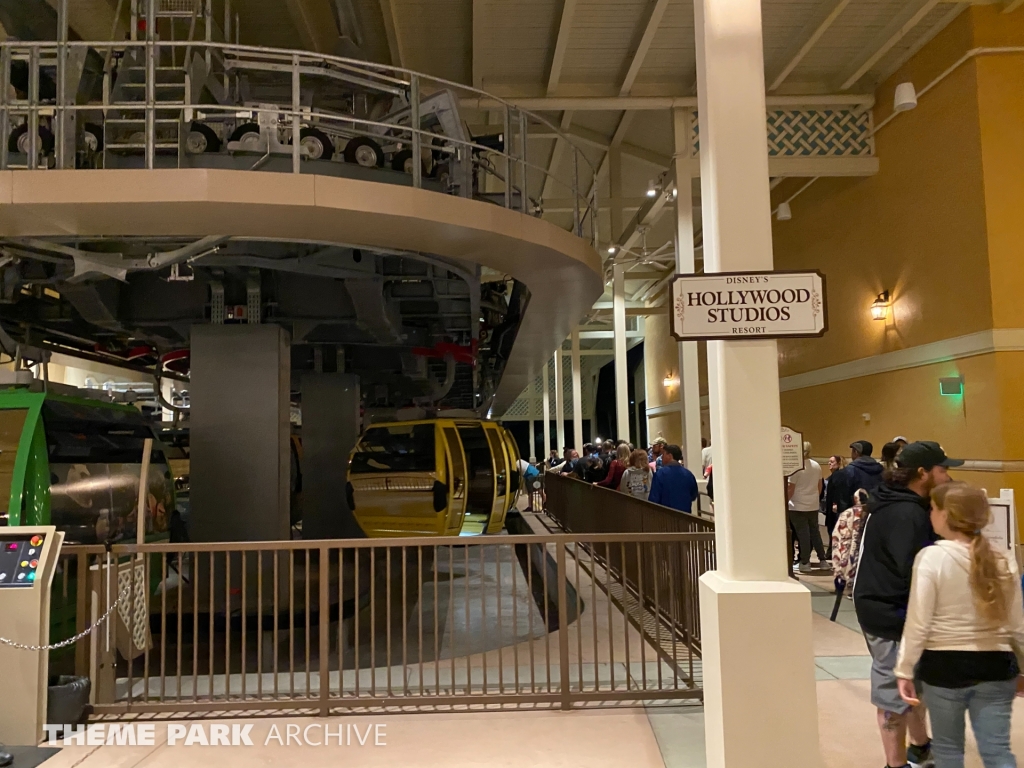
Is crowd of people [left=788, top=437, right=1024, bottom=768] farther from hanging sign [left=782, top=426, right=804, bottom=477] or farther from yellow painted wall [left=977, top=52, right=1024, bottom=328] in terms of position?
yellow painted wall [left=977, top=52, right=1024, bottom=328]

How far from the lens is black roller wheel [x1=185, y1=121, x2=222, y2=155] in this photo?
7.79 metres

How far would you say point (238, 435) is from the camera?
9.20m

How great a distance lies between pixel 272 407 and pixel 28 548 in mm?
4455

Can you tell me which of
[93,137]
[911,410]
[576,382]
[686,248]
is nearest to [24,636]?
[93,137]

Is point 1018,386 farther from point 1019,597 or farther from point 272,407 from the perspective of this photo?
point 272,407

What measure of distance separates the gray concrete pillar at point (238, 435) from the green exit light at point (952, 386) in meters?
10.9

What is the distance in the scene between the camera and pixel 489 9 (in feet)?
41.5

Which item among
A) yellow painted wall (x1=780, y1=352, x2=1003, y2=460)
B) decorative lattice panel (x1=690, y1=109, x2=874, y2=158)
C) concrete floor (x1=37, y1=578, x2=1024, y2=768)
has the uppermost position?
decorative lattice panel (x1=690, y1=109, x2=874, y2=158)

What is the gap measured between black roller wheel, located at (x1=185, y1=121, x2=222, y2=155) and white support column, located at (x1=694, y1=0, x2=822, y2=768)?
18.0 feet

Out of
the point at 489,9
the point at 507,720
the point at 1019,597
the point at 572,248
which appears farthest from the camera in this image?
the point at 489,9

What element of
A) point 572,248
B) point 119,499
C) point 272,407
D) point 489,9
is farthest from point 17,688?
point 489,9

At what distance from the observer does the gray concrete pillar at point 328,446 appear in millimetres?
13898

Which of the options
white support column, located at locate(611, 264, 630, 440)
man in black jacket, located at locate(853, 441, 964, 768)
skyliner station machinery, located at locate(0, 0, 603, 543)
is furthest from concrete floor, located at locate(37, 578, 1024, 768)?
white support column, located at locate(611, 264, 630, 440)

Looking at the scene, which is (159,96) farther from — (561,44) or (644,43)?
(644,43)
